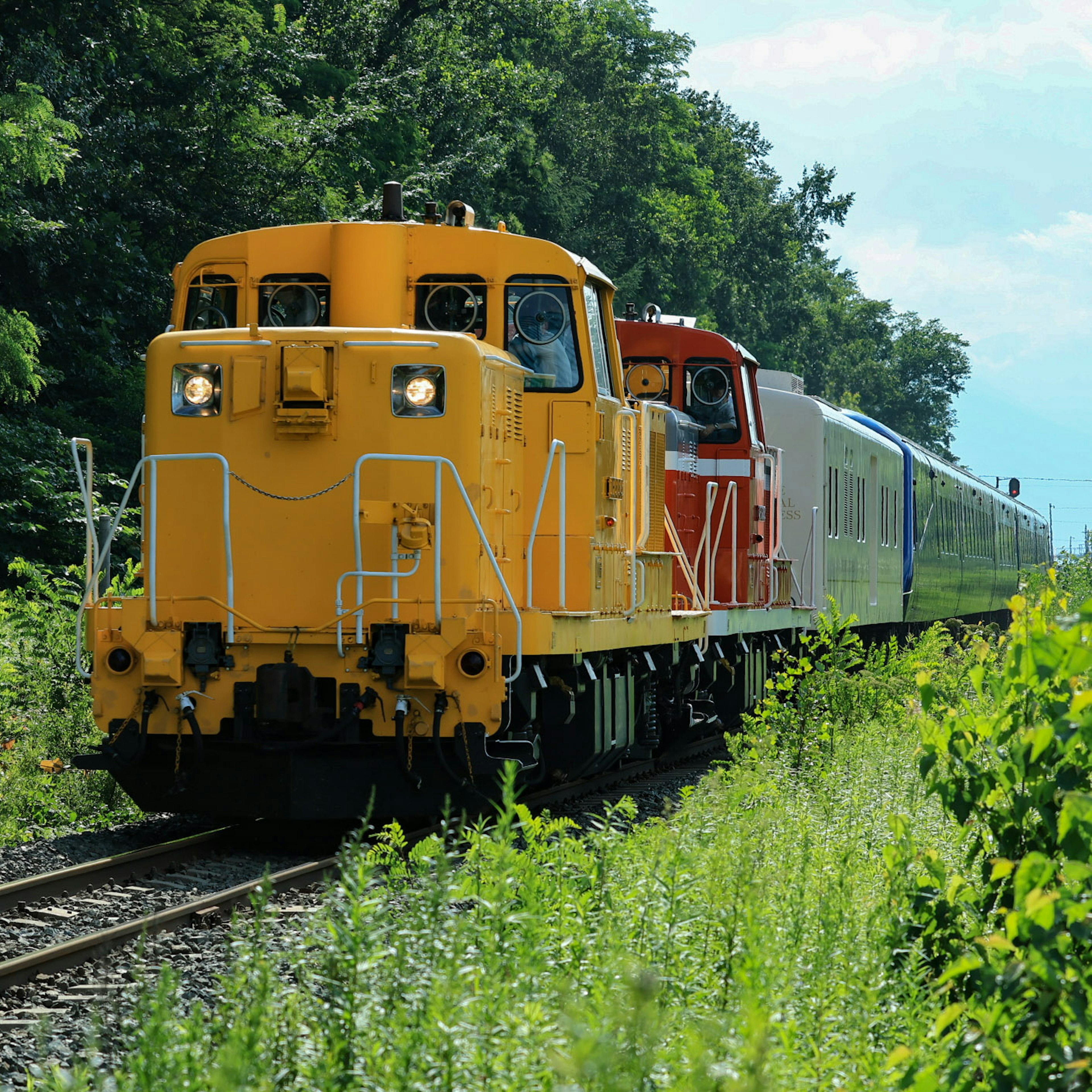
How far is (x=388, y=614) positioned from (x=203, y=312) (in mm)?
2431

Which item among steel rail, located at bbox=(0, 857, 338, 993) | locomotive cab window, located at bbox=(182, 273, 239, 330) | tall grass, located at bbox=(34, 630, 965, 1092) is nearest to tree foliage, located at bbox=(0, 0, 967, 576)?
locomotive cab window, located at bbox=(182, 273, 239, 330)

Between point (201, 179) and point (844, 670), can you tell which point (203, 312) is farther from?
point (201, 179)

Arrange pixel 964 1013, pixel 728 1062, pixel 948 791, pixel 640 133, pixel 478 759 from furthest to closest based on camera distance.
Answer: pixel 640 133, pixel 478 759, pixel 948 791, pixel 964 1013, pixel 728 1062

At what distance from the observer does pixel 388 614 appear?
8305 mm

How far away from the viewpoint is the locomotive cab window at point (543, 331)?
9.12m

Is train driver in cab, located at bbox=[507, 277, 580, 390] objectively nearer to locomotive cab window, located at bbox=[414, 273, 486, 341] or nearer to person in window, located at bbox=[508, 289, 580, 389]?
person in window, located at bbox=[508, 289, 580, 389]

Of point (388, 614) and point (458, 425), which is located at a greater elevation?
point (458, 425)

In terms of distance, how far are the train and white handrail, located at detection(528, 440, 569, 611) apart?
0.04 metres

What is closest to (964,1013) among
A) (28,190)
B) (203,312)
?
(203,312)

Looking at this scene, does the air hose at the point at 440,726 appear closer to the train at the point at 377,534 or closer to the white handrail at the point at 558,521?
the train at the point at 377,534

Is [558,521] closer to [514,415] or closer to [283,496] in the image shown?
[514,415]

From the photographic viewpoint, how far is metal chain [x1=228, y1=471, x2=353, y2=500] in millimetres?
8430

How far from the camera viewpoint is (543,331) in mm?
9188

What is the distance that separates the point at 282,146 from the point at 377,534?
18.5 m
